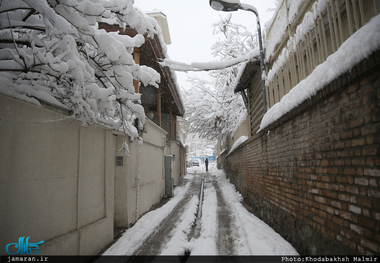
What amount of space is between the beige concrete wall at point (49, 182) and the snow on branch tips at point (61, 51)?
1.07 feet

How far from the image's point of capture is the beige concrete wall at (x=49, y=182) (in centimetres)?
241

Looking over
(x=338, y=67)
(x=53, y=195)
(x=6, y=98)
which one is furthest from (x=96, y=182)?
(x=338, y=67)

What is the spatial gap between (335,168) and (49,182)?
11.8 feet

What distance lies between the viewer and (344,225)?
7.29ft

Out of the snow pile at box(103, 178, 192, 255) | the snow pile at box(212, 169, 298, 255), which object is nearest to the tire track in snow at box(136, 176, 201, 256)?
the snow pile at box(103, 178, 192, 255)

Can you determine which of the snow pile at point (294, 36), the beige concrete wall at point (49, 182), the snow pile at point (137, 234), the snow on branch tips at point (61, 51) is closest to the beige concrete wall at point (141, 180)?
the snow pile at point (137, 234)

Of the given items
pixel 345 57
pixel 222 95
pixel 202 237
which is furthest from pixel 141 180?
pixel 222 95

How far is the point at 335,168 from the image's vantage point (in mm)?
2373

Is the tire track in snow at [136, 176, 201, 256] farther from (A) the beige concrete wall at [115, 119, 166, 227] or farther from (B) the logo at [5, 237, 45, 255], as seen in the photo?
(B) the logo at [5, 237, 45, 255]

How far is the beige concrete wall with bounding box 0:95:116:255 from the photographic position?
2.41 m

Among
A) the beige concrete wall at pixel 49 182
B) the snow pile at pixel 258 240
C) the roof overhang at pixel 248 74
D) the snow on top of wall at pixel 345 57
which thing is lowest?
the snow pile at pixel 258 240

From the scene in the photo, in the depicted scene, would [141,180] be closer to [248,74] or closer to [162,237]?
[162,237]

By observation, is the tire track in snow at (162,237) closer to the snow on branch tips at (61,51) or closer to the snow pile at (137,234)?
the snow pile at (137,234)

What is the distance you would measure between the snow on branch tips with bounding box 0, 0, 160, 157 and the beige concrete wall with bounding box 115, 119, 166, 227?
2.93 meters
